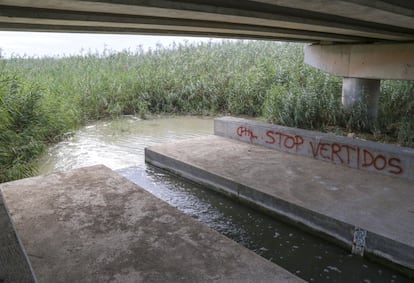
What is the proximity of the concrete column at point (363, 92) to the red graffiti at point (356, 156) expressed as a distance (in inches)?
123

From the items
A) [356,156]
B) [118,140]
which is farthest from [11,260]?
[118,140]

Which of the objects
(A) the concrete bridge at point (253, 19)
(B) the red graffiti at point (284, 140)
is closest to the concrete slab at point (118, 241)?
(A) the concrete bridge at point (253, 19)

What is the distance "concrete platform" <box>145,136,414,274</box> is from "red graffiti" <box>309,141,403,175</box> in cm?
17

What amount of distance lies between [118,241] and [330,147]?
443 centimetres

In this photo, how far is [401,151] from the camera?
5.85m

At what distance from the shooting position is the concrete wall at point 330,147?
5930 millimetres

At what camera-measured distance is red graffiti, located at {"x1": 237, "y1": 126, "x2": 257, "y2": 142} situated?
8274 mm

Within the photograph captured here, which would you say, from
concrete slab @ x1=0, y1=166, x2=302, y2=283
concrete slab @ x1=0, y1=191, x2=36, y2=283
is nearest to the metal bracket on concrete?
concrete slab @ x1=0, y1=166, x2=302, y2=283

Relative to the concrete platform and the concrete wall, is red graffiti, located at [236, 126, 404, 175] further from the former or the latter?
the concrete platform

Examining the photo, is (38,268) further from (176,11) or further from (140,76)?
(140,76)

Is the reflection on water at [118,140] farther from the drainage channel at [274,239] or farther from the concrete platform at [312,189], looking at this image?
the drainage channel at [274,239]

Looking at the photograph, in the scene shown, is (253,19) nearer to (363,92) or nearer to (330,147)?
(330,147)

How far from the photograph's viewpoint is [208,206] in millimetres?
6016

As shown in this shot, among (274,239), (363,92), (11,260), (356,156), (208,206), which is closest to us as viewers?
(11,260)
